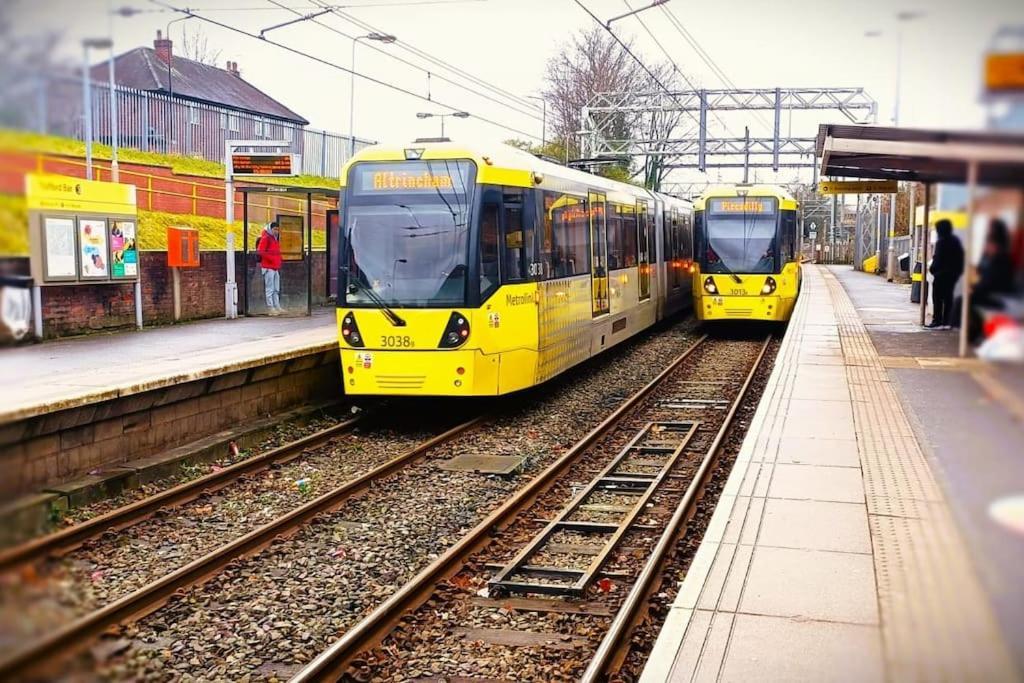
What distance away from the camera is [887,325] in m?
3.05

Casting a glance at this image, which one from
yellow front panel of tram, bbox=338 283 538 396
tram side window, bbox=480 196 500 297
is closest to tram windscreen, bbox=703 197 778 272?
yellow front panel of tram, bbox=338 283 538 396

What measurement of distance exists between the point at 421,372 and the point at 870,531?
581 centimetres

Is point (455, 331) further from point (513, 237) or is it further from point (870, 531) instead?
point (870, 531)

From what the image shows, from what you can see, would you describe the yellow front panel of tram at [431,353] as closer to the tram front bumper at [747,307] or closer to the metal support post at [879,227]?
the metal support post at [879,227]

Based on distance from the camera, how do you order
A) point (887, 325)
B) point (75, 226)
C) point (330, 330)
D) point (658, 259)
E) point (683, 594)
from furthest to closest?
point (658, 259) → point (330, 330) → point (75, 226) → point (683, 594) → point (887, 325)

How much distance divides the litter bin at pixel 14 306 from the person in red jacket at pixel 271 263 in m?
18.0

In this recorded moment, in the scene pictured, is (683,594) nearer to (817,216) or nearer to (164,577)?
(164,577)

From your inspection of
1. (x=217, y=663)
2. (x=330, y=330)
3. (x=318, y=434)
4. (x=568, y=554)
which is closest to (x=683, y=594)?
(x=568, y=554)

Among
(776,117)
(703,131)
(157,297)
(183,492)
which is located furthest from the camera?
(703,131)

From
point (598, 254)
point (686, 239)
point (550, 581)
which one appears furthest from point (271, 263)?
point (550, 581)

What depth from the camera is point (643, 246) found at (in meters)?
19.7

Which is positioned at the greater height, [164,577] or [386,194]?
[386,194]

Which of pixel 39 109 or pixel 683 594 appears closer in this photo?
pixel 39 109

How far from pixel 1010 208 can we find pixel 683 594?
4.68m
